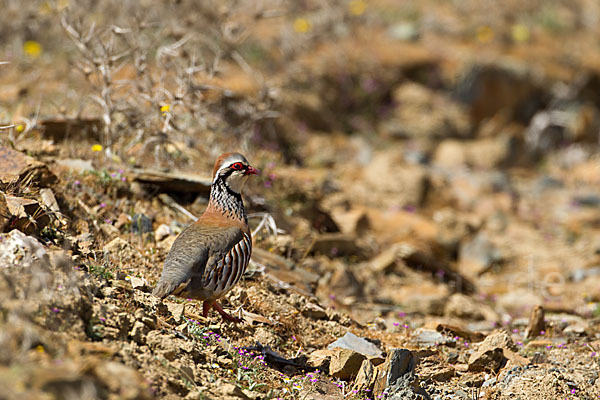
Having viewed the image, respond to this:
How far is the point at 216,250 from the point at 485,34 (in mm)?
13778

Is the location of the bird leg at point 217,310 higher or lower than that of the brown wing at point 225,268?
lower

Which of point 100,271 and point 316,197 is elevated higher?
point 100,271

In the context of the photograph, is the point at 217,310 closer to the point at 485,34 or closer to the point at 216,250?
the point at 216,250

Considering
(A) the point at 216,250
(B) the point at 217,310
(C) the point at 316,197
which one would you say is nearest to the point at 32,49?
(C) the point at 316,197

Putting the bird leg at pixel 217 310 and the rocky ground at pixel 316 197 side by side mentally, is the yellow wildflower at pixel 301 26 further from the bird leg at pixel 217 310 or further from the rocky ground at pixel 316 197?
the bird leg at pixel 217 310

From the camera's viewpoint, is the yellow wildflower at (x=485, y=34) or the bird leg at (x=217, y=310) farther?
the yellow wildflower at (x=485, y=34)

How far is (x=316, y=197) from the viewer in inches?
390

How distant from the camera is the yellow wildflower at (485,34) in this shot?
1677cm

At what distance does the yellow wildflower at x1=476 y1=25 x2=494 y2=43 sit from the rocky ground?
0.16 ft

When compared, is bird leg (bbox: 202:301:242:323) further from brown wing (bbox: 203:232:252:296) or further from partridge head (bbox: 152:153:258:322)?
brown wing (bbox: 203:232:252:296)

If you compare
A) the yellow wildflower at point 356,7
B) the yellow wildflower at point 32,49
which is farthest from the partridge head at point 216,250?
the yellow wildflower at point 356,7

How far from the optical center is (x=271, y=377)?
4.92 metres

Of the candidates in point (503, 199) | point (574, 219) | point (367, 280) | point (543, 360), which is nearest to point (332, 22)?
point (503, 199)

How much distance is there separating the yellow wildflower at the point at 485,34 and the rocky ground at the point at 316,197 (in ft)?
0.16
